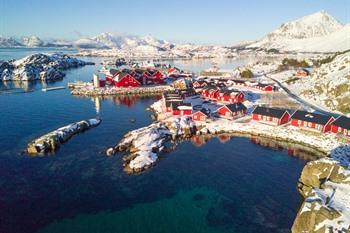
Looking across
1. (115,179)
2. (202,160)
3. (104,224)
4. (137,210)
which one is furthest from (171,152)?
(104,224)

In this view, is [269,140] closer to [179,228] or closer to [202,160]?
[202,160]

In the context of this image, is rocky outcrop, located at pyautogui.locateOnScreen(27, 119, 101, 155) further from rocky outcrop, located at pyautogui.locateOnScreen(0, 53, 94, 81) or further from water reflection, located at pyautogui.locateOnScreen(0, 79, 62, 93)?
rocky outcrop, located at pyautogui.locateOnScreen(0, 53, 94, 81)

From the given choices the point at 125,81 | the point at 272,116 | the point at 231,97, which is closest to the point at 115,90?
the point at 125,81

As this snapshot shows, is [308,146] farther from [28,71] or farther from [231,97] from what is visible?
[28,71]

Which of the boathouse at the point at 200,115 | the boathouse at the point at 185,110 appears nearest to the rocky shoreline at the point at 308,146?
the boathouse at the point at 200,115

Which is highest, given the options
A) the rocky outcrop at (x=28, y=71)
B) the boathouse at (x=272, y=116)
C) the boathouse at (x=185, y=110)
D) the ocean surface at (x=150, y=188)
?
the rocky outcrop at (x=28, y=71)

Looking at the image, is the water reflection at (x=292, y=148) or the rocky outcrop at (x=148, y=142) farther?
the water reflection at (x=292, y=148)

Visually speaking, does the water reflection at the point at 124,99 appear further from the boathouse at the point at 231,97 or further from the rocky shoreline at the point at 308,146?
the boathouse at the point at 231,97

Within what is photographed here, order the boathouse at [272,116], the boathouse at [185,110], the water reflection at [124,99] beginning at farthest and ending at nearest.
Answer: the water reflection at [124,99] < the boathouse at [185,110] < the boathouse at [272,116]
